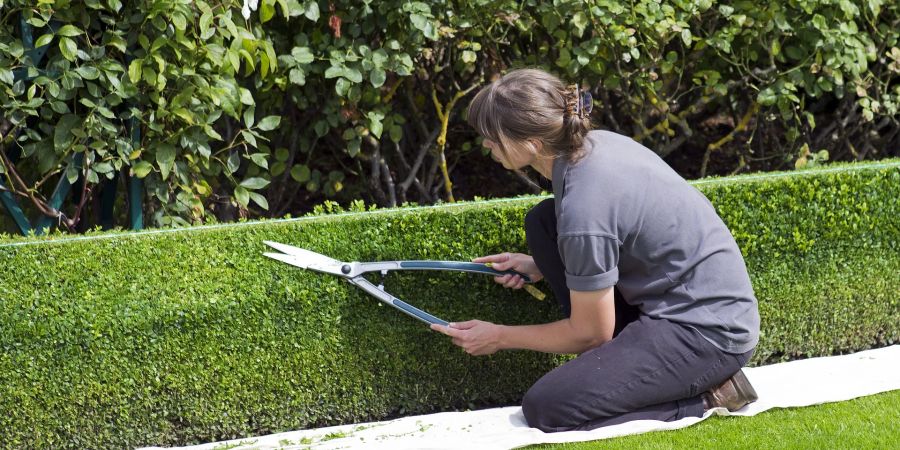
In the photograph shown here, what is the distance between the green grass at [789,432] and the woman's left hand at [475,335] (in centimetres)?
40

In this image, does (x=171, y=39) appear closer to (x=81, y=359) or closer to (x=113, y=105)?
(x=113, y=105)

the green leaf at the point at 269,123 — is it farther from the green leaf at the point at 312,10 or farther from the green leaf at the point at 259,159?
the green leaf at the point at 312,10

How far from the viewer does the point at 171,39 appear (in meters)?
3.73

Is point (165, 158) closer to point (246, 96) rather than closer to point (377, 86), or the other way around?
point (246, 96)

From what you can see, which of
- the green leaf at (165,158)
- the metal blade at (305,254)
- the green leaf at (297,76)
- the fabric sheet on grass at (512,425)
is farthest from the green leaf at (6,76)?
the fabric sheet on grass at (512,425)

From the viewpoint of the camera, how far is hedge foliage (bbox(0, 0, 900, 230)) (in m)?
3.74

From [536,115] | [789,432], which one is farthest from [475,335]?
[789,432]

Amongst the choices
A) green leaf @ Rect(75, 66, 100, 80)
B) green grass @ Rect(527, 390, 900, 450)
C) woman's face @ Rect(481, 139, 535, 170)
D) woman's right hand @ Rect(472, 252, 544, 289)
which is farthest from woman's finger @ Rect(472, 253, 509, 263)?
green leaf @ Rect(75, 66, 100, 80)

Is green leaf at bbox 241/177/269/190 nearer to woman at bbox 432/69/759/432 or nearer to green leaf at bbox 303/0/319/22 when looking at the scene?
green leaf at bbox 303/0/319/22

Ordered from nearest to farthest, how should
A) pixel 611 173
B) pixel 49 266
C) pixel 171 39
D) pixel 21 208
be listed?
pixel 611 173, pixel 49 266, pixel 171 39, pixel 21 208

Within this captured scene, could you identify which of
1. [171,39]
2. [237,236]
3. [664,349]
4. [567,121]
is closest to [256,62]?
[171,39]

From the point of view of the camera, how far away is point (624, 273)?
301 cm

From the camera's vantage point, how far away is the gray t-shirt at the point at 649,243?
2.81m

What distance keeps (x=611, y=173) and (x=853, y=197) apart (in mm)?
1399
